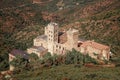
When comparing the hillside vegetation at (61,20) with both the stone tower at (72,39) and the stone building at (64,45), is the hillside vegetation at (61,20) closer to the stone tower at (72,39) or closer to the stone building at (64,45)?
the stone building at (64,45)

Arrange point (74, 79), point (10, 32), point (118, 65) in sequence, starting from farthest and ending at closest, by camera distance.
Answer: point (10, 32)
point (118, 65)
point (74, 79)

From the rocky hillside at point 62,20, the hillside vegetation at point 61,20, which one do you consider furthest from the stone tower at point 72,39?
the rocky hillside at point 62,20

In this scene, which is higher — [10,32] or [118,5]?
[118,5]

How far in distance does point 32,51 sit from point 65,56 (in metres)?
9.43

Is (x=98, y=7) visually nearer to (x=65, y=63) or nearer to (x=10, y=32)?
(x=10, y=32)

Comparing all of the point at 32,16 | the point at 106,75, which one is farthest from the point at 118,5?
the point at 106,75

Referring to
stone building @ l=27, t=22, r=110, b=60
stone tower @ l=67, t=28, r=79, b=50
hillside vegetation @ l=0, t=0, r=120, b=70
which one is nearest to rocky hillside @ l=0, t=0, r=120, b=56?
hillside vegetation @ l=0, t=0, r=120, b=70

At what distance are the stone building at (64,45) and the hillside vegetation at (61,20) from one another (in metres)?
10.8

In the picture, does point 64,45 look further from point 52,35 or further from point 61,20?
point 61,20

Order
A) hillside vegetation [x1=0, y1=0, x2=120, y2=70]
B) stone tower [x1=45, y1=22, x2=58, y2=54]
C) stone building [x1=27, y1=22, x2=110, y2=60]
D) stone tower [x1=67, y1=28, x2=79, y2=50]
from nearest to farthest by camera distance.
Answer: stone building [x1=27, y1=22, x2=110, y2=60], stone tower [x1=67, y1=28, x2=79, y2=50], stone tower [x1=45, y1=22, x2=58, y2=54], hillside vegetation [x1=0, y1=0, x2=120, y2=70]

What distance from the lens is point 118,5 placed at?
119688 mm

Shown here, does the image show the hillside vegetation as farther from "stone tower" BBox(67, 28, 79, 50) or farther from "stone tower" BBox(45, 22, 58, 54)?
"stone tower" BBox(45, 22, 58, 54)

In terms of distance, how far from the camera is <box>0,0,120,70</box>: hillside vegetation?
3565 inches

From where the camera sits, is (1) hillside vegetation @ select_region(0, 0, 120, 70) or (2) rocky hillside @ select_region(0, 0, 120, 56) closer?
(1) hillside vegetation @ select_region(0, 0, 120, 70)
